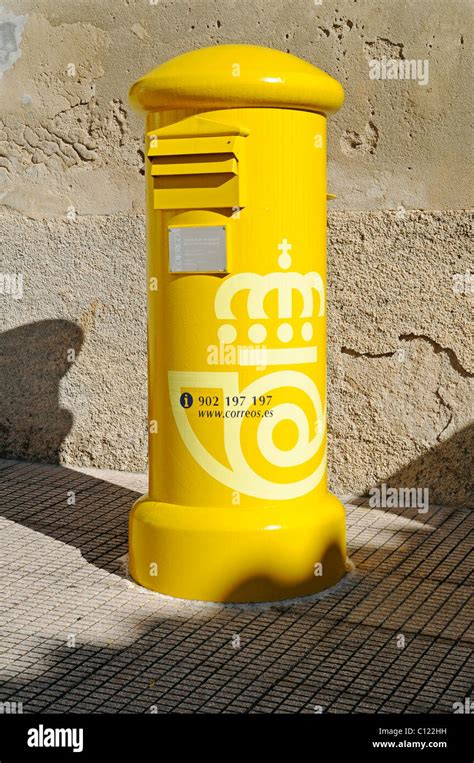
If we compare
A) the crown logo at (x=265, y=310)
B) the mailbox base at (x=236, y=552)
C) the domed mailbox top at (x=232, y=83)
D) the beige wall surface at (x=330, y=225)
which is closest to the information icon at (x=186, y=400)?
the crown logo at (x=265, y=310)

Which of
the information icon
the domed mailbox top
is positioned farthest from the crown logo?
the domed mailbox top

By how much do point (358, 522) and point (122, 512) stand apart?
121 cm

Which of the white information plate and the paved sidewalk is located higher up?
the white information plate

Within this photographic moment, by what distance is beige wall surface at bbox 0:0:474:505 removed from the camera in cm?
502

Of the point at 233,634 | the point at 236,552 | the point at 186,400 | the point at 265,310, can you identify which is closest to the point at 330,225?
the point at 265,310

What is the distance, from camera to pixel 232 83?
12.3ft

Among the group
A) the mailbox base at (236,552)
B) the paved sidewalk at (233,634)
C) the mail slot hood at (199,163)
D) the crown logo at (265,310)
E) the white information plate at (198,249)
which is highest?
the mail slot hood at (199,163)

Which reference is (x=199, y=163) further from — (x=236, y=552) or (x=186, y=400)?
(x=236, y=552)

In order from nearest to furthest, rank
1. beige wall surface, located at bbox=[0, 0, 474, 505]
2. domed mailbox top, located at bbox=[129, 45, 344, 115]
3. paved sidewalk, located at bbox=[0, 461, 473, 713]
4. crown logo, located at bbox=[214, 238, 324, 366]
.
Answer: paved sidewalk, located at bbox=[0, 461, 473, 713], domed mailbox top, located at bbox=[129, 45, 344, 115], crown logo, located at bbox=[214, 238, 324, 366], beige wall surface, located at bbox=[0, 0, 474, 505]

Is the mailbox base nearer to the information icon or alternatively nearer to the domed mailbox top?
the information icon

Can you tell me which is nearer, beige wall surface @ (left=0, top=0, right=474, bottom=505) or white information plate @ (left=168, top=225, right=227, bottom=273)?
white information plate @ (left=168, top=225, right=227, bottom=273)

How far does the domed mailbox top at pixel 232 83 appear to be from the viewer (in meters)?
3.76

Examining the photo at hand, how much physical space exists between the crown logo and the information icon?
253 millimetres

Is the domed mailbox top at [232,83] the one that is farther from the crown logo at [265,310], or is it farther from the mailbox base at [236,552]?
the mailbox base at [236,552]
